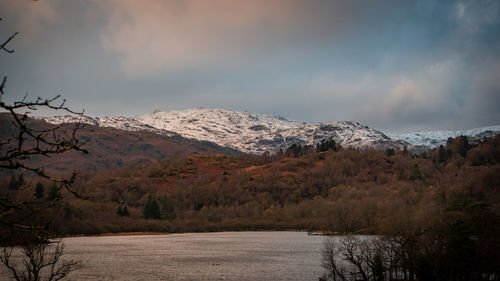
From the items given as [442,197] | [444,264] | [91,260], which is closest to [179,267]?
[91,260]

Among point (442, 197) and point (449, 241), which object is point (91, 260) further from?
point (442, 197)

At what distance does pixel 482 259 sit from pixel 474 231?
20.6 ft

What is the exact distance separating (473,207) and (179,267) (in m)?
60.7

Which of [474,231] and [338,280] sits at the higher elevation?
[474,231]

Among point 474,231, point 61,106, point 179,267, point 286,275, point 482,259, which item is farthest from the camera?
point 179,267

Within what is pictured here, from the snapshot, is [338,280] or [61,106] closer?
[61,106]

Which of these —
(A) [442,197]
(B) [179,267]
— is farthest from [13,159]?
(A) [442,197]

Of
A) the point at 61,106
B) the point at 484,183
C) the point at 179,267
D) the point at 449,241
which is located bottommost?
the point at 179,267

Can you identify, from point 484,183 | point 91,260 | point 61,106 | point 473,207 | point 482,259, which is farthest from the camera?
point 484,183

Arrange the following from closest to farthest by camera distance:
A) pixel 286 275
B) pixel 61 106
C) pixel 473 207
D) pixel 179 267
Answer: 1. pixel 61 106
2. pixel 473 207
3. pixel 286 275
4. pixel 179 267

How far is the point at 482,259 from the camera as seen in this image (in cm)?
6128

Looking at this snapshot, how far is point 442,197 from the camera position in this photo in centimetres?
17725

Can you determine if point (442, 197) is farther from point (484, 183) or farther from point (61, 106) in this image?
point (61, 106)

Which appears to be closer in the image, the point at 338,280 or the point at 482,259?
the point at 482,259
